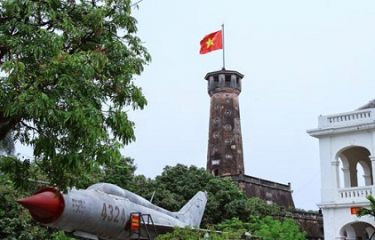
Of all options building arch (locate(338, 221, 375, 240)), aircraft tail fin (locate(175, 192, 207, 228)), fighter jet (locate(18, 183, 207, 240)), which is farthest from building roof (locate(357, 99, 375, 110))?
fighter jet (locate(18, 183, 207, 240))

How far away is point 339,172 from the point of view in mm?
24812

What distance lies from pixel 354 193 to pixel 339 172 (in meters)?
1.31

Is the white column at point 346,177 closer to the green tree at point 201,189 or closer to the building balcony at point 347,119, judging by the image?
the building balcony at point 347,119

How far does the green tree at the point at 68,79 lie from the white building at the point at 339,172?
1462 cm

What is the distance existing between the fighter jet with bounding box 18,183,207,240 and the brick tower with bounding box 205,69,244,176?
88.8 ft

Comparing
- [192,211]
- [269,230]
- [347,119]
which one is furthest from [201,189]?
[347,119]

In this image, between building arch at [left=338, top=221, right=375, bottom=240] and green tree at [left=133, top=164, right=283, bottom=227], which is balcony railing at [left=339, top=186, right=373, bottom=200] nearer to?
building arch at [left=338, top=221, right=375, bottom=240]

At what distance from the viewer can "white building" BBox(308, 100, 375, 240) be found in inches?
934

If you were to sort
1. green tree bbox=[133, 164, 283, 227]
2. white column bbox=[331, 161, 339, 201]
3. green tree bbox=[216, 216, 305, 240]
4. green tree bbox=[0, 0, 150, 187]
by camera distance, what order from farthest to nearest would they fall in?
green tree bbox=[133, 164, 283, 227] < green tree bbox=[216, 216, 305, 240] < white column bbox=[331, 161, 339, 201] < green tree bbox=[0, 0, 150, 187]

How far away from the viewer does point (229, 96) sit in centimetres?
5022

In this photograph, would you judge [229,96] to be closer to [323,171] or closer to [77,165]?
[323,171]

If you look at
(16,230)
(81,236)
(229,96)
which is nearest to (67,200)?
(81,236)

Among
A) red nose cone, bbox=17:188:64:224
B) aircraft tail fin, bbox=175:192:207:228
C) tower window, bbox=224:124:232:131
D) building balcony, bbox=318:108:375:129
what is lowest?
red nose cone, bbox=17:188:64:224

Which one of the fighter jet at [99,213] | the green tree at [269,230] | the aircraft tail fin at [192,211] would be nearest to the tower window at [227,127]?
the green tree at [269,230]
